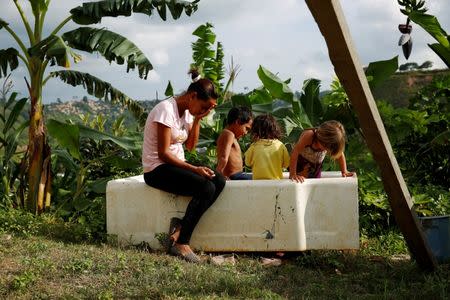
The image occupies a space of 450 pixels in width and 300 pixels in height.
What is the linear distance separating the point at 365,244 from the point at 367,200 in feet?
1.96

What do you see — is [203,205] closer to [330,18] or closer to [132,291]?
[132,291]

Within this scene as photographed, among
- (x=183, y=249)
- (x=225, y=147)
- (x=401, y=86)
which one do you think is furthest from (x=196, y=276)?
(x=401, y=86)

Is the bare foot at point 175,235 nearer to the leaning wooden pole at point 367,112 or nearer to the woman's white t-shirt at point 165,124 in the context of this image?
the woman's white t-shirt at point 165,124

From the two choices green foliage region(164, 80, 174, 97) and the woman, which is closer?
the woman

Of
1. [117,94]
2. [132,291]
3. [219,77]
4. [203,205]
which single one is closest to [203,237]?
[203,205]

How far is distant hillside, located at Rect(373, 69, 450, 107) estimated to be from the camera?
13.9 meters

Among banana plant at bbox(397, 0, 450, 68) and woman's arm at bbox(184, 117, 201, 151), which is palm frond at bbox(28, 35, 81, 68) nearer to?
woman's arm at bbox(184, 117, 201, 151)

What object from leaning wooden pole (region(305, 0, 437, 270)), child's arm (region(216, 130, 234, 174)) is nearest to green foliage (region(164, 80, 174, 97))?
child's arm (region(216, 130, 234, 174))

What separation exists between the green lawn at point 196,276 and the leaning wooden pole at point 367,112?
0.28 meters

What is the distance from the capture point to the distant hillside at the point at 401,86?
13.9m

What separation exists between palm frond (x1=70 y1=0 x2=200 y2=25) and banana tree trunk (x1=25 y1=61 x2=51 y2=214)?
77cm

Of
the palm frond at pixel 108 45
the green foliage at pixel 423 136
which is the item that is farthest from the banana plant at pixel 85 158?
the green foliage at pixel 423 136

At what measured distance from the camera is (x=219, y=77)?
31.2 feet

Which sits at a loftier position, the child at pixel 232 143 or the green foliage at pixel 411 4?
the green foliage at pixel 411 4
